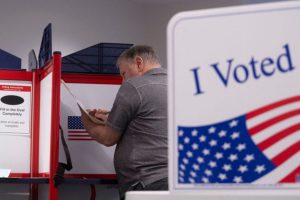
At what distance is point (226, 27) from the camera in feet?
2.12

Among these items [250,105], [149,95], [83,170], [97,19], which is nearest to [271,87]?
[250,105]

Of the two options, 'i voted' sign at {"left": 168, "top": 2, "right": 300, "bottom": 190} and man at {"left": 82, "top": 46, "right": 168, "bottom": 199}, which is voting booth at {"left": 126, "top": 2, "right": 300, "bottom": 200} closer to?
'i voted' sign at {"left": 168, "top": 2, "right": 300, "bottom": 190}

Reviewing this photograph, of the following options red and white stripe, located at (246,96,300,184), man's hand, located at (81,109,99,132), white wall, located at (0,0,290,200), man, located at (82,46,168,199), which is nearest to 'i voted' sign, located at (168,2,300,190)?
red and white stripe, located at (246,96,300,184)

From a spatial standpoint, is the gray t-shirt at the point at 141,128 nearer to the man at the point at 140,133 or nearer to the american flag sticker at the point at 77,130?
the man at the point at 140,133

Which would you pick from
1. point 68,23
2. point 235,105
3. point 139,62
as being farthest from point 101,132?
point 68,23

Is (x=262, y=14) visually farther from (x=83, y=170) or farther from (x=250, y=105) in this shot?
(x=83, y=170)

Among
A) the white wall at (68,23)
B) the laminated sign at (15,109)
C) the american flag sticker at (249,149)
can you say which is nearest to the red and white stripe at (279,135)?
the american flag sticker at (249,149)

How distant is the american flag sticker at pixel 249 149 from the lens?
2.03 feet

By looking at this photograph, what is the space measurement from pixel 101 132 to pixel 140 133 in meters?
0.18

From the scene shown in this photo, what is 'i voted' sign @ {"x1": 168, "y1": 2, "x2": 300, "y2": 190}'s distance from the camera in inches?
24.5

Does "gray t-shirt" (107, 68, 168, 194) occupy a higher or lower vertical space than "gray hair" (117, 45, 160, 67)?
lower

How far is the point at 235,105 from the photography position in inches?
24.9

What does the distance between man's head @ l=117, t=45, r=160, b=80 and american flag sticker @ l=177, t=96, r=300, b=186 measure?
5.66 feet

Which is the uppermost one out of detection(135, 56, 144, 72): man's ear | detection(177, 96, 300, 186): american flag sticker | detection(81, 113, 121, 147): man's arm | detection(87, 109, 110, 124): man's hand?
detection(135, 56, 144, 72): man's ear
